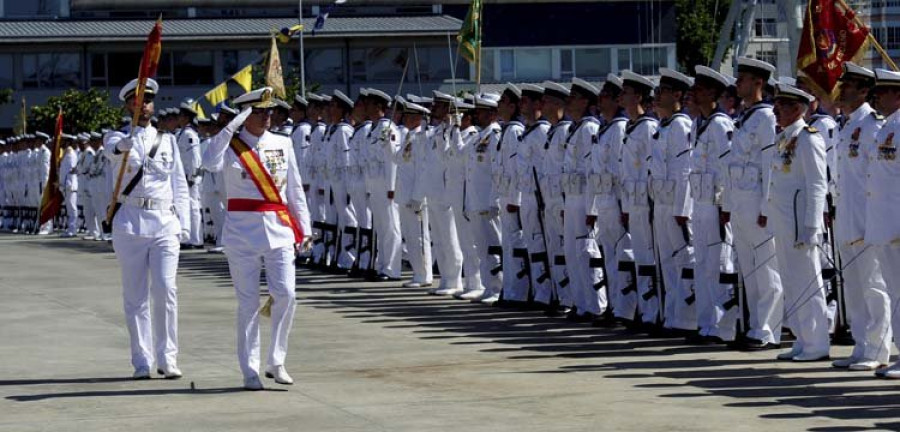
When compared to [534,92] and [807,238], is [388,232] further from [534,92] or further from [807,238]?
[807,238]

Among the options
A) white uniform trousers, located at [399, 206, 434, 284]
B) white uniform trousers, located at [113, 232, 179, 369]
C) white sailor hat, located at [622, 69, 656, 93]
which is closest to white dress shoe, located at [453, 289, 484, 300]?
white uniform trousers, located at [399, 206, 434, 284]

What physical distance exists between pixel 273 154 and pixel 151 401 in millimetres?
2062

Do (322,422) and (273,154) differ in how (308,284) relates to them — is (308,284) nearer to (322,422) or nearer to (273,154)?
(273,154)

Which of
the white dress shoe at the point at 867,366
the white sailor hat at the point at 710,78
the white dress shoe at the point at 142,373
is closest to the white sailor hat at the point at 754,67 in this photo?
the white sailor hat at the point at 710,78

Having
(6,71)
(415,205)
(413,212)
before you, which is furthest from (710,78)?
(6,71)

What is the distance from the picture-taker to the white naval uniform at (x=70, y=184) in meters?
40.2

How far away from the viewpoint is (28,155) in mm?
45844

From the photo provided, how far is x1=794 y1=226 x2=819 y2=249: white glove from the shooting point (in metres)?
13.6

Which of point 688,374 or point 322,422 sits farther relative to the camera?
point 688,374

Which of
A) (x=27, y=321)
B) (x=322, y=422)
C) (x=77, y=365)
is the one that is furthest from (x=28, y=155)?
Result: (x=322, y=422)

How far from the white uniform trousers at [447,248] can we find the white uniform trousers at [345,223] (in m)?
3.58

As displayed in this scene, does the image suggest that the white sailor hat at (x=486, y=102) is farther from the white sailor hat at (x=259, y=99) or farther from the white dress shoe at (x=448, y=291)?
the white sailor hat at (x=259, y=99)

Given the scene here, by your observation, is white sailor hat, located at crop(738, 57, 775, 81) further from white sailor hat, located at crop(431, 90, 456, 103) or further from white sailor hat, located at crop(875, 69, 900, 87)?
white sailor hat, located at crop(431, 90, 456, 103)

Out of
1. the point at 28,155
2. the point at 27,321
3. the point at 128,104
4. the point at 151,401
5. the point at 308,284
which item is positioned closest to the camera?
the point at 151,401
